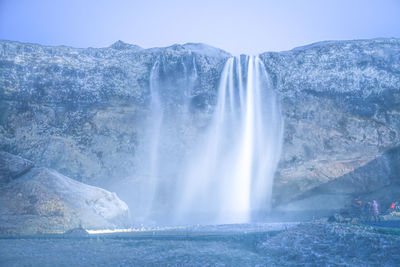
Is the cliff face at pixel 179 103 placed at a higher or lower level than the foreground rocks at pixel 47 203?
higher

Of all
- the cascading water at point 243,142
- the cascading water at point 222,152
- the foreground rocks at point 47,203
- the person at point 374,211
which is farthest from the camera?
the cascading water at point 222,152

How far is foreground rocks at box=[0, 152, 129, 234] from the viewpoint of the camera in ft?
48.7

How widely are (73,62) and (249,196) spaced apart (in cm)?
1708

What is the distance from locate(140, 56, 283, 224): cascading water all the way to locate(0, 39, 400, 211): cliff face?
67 cm

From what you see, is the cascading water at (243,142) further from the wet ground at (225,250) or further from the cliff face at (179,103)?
the wet ground at (225,250)

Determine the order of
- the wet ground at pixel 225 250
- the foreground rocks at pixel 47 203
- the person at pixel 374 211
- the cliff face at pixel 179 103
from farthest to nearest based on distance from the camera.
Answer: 1. the cliff face at pixel 179 103
2. the foreground rocks at pixel 47 203
3. the person at pixel 374 211
4. the wet ground at pixel 225 250

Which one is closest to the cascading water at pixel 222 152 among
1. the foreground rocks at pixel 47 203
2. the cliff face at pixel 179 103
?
the cliff face at pixel 179 103

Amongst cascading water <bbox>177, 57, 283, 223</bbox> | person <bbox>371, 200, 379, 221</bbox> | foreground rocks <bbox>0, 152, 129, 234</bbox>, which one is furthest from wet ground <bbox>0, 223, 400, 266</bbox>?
cascading water <bbox>177, 57, 283, 223</bbox>

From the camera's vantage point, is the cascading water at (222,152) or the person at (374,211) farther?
the cascading water at (222,152)

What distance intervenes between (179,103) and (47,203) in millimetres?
13628

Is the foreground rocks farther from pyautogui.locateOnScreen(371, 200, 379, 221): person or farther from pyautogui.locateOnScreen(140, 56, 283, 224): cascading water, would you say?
pyautogui.locateOnScreen(371, 200, 379, 221): person

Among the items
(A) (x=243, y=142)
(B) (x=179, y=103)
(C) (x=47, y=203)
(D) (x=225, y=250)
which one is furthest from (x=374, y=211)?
(B) (x=179, y=103)

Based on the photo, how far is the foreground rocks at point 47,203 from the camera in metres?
14.8

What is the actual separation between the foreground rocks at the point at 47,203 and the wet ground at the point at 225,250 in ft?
9.62
